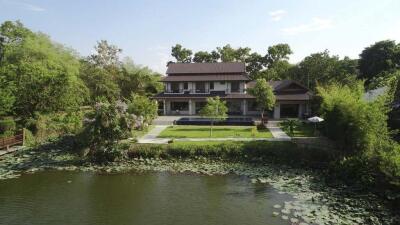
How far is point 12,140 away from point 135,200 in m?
14.2

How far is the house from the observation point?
4306cm

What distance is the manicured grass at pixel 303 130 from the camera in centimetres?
2841

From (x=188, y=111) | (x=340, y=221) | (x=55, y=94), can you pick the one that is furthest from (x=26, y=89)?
(x=340, y=221)

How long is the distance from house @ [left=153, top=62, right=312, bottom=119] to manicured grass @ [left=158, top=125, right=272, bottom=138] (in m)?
10.6

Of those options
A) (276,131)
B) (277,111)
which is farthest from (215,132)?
(277,111)

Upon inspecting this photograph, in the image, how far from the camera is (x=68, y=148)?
27344 mm

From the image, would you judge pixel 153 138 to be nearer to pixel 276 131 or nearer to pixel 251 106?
pixel 276 131

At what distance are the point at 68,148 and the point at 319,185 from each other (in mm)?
18449

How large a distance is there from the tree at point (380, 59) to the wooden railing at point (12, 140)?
41.4m

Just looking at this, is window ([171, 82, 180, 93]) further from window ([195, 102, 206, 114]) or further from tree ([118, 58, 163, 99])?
tree ([118, 58, 163, 99])

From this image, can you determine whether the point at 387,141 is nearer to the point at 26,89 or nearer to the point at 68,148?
the point at 68,148

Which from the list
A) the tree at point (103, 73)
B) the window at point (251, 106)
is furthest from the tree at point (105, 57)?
the window at point (251, 106)

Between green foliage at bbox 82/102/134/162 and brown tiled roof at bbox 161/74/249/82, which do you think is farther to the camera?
brown tiled roof at bbox 161/74/249/82

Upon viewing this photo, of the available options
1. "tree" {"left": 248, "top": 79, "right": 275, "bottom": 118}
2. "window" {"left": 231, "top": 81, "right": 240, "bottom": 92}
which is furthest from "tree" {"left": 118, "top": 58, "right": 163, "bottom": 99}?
"tree" {"left": 248, "top": 79, "right": 275, "bottom": 118}
